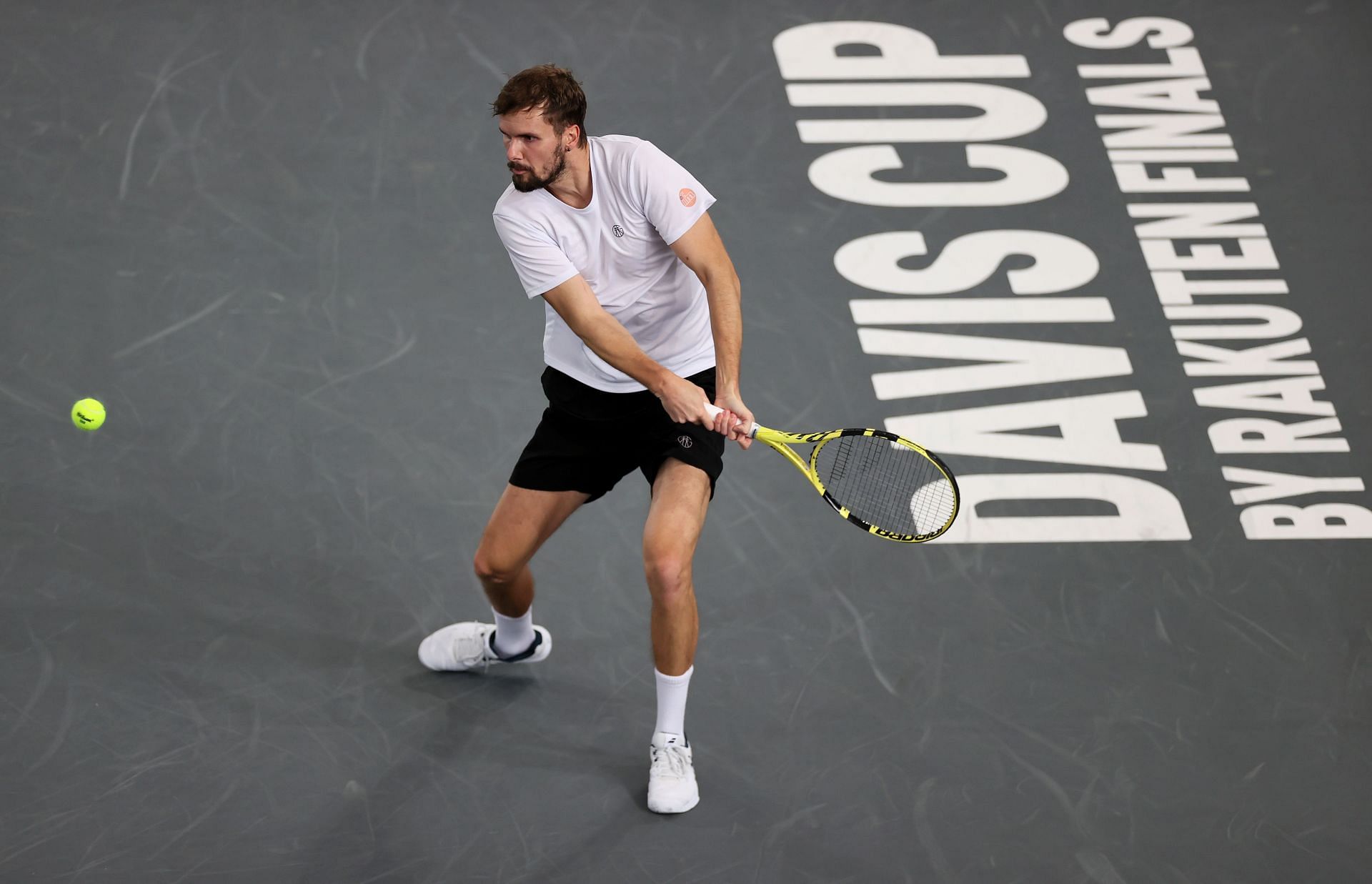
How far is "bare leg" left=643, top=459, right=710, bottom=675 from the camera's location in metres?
3.32

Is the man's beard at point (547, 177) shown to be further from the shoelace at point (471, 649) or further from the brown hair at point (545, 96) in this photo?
the shoelace at point (471, 649)

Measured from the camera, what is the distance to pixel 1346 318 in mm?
5332

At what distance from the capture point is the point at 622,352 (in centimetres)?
338

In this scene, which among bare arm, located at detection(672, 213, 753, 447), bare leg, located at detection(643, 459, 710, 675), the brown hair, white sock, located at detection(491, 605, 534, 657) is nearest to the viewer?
the brown hair

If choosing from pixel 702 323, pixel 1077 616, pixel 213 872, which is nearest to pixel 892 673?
pixel 1077 616

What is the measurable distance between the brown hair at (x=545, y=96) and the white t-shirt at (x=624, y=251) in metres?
0.20

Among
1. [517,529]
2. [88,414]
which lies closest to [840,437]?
[517,529]

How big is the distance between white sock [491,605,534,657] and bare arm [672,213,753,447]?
888mm

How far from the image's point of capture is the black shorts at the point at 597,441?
362cm

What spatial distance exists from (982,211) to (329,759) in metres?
3.50

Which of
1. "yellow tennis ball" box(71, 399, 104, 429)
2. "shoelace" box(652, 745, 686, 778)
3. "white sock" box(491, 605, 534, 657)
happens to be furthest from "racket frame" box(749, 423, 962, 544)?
"yellow tennis ball" box(71, 399, 104, 429)

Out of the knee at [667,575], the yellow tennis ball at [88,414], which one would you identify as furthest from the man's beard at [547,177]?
the yellow tennis ball at [88,414]

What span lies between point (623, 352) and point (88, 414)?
1857 mm

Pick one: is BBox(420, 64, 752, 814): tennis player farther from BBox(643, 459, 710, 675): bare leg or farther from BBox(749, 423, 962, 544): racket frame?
BBox(749, 423, 962, 544): racket frame
